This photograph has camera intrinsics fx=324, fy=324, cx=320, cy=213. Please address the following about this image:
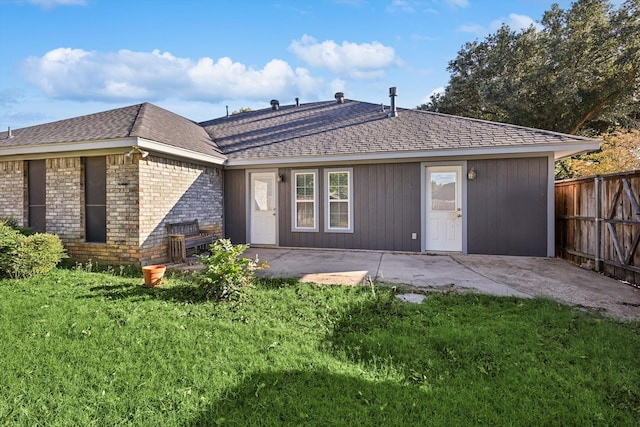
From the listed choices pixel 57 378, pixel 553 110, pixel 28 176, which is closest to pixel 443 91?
pixel 553 110

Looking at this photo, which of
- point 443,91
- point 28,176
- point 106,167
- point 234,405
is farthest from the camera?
point 443,91

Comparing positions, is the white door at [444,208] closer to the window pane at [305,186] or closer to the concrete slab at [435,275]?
the concrete slab at [435,275]

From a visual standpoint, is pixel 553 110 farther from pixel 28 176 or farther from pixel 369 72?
pixel 28 176

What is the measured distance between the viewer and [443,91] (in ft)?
59.5

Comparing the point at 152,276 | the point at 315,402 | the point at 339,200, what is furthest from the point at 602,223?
the point at 152,276

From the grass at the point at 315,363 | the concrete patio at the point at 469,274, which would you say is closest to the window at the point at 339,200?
the concrete patio at the point at 469,274

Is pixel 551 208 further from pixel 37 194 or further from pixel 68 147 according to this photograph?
pixel 37 194

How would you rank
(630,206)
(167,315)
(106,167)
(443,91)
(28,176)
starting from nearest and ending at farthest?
(167,315) → (630,206) → (106,167) → (28,176) → (443,91)

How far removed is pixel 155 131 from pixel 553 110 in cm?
1568

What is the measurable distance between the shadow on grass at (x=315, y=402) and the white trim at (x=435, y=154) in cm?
601

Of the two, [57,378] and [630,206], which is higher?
[630,206]

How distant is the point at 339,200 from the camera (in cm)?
859

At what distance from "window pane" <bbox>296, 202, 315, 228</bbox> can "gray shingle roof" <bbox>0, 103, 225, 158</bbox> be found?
2588mm

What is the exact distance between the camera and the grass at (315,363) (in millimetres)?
2160
